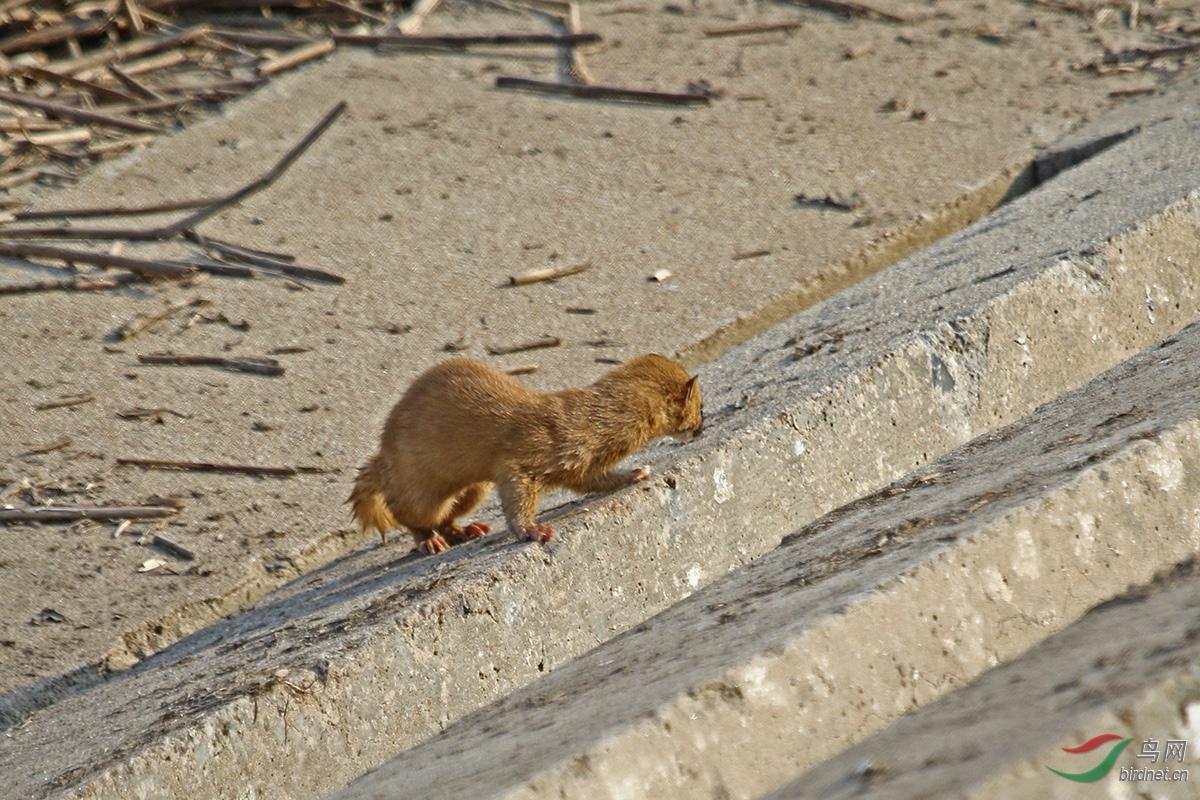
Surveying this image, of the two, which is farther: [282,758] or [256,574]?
[256,574]

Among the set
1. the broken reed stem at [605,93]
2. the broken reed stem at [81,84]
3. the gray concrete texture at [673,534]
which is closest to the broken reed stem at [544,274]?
the gray concrete texture at [673,534]

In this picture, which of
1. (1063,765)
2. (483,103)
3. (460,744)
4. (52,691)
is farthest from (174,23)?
(1063,765)

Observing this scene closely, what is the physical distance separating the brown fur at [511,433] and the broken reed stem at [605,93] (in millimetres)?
2522

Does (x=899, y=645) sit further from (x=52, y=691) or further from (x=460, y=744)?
(x=52, y=691)

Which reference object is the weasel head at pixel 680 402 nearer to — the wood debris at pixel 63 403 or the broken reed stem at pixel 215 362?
the broken reed stem at pixel 215 362

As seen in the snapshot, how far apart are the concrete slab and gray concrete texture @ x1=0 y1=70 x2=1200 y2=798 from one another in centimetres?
15

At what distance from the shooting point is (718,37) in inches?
245

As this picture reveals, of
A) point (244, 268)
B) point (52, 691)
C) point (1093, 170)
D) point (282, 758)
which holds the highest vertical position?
point (1093, 170)

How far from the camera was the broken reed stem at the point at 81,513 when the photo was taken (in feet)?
11.4

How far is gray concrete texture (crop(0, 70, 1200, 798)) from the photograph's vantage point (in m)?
2.38

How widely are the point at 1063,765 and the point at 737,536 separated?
158 cm

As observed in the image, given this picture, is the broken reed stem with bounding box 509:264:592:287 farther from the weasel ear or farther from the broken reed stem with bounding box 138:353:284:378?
the weasel ear

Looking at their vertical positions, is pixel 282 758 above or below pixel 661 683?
below

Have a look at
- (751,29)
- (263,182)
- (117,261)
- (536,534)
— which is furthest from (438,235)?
(751,29)
